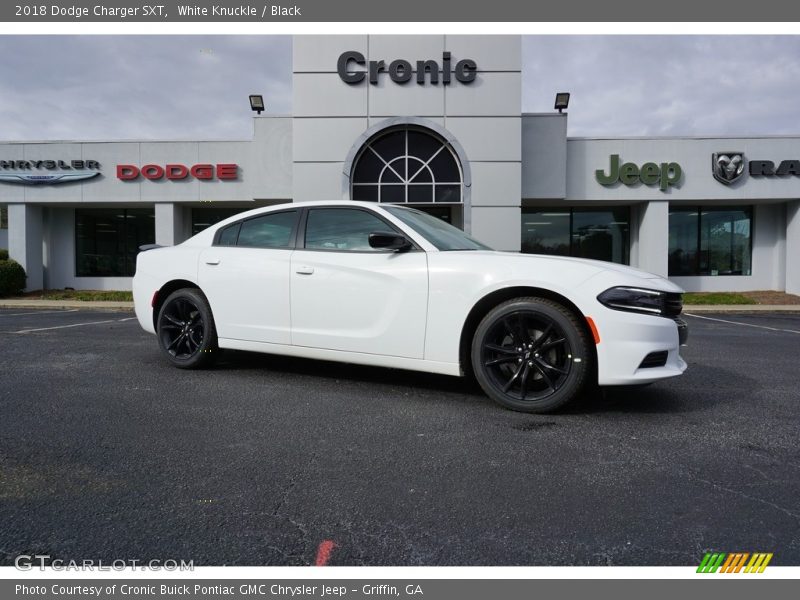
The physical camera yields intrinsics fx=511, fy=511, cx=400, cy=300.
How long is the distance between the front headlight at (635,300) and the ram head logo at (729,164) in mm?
16568

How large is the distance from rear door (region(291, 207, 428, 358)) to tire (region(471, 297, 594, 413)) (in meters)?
0.51

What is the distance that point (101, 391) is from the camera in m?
4.10

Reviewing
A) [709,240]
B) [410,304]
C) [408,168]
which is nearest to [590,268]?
[410,304]

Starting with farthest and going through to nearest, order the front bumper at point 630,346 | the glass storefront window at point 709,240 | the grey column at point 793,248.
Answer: the glass storefront window at point 709,240 → the grey column at point 793,248 → the front bumper at point 630,346

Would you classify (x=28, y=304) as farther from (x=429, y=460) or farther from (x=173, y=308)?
(x=429, y=460)

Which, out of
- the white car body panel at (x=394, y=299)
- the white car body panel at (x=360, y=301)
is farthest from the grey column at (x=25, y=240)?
the white car body panel at (x=360, y=301)

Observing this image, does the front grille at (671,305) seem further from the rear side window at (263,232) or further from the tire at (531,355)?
the rear side window at (263,232)

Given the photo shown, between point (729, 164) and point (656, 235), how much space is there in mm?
3177

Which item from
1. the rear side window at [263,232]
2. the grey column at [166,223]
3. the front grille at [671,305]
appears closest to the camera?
the front grille at [671,305]

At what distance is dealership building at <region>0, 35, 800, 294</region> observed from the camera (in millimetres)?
15078

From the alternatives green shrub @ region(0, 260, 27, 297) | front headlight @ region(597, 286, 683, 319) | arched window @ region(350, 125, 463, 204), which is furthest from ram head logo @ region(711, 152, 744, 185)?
green shrub @ region(0, 260, 27, 297)

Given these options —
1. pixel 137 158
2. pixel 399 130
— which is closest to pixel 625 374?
pixel 399 130

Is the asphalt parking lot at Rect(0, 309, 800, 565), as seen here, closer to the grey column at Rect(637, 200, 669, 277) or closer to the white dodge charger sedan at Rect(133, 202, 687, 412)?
the white dodge charger sedan at Rect(133, 202, 687, 412)

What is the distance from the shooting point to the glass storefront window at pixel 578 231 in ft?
62.0
